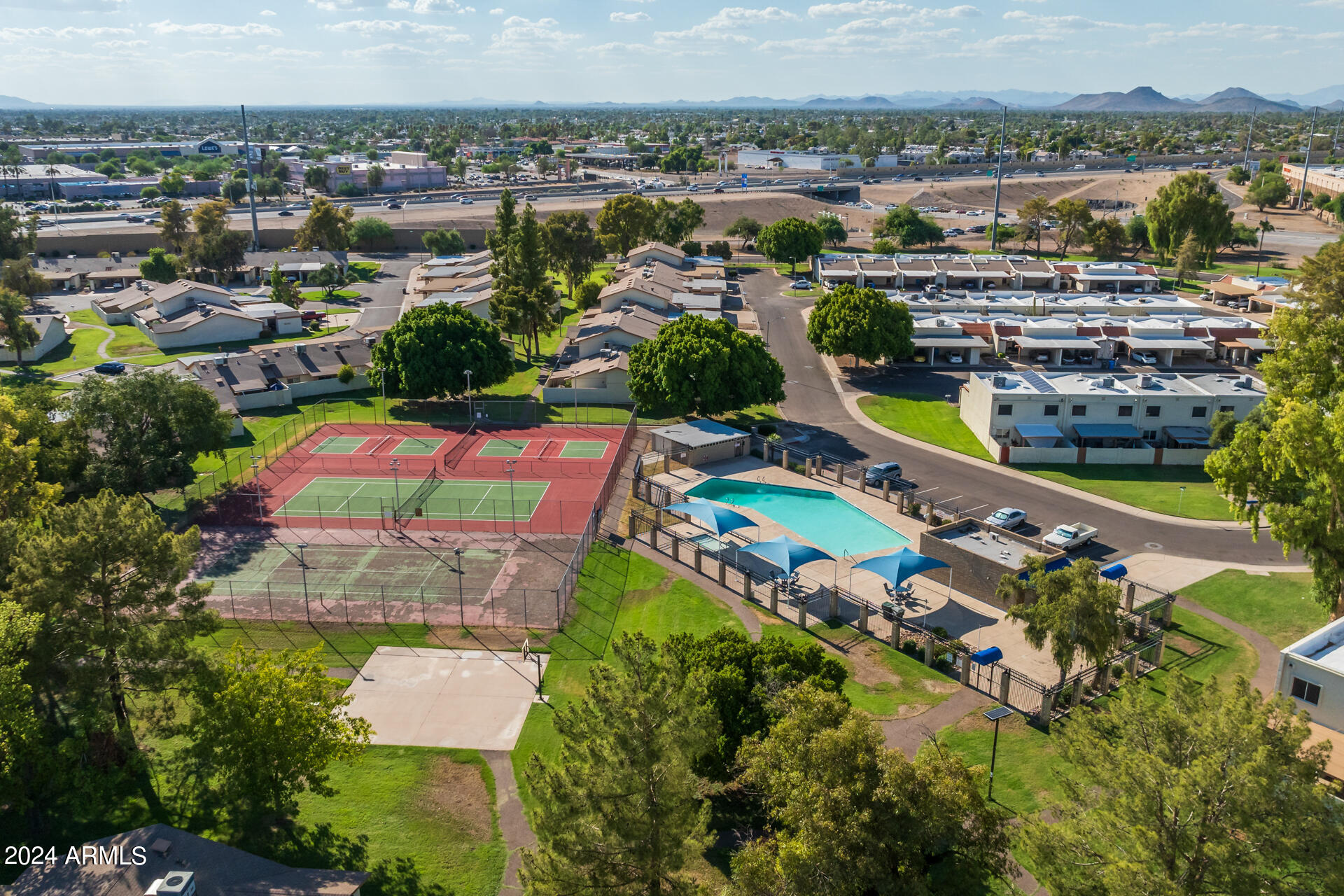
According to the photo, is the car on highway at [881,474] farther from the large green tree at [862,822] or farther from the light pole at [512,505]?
the large green tree at [862,822]

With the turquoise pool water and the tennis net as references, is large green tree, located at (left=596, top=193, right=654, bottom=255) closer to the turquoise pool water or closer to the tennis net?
the tennis net

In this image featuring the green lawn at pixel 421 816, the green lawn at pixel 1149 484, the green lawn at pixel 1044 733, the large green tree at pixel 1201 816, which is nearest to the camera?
the large green tree at pixel 1201 816

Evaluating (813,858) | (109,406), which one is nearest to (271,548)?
(109,406)

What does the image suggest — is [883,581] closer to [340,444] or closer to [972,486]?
[972,486]

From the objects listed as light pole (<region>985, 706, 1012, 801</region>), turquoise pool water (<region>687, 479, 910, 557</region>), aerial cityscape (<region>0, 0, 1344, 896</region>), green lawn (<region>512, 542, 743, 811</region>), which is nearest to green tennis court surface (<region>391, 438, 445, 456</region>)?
aerial cityscape (<region>0, 0, 1344, 896</region>)

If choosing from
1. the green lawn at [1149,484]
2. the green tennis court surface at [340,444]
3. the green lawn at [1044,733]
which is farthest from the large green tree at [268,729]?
the green lawn at [1149,484]

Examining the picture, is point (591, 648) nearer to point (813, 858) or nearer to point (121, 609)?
point (121, 609)
